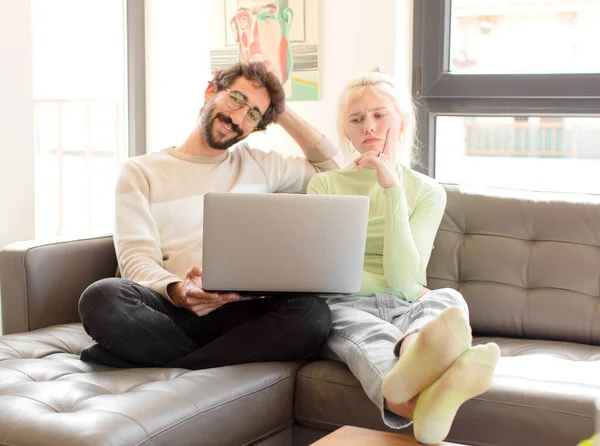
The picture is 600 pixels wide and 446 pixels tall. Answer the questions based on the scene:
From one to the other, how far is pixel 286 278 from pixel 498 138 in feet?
4.83

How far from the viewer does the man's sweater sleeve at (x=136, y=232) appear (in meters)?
2.17

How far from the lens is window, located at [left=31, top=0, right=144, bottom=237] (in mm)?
3602

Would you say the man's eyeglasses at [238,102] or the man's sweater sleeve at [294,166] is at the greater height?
the man's eyeglasses at [238,102]

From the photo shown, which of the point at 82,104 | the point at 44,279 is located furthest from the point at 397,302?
the point at 82,104

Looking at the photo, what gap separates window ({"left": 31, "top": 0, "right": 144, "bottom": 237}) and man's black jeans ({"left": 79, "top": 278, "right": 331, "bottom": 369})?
172 centimetres

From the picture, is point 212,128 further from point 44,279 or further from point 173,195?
point 44,279

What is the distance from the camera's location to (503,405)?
172 cm

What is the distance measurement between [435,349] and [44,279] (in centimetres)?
132

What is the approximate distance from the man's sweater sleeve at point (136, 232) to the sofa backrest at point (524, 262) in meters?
0.82

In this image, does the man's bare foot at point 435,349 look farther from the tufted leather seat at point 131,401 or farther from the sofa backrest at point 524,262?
the sofa backrest at point 524,262

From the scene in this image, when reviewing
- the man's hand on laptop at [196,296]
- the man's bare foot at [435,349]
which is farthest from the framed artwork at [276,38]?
the man's bare foot at [435,349]

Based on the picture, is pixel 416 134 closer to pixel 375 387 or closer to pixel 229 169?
pixel 229 169

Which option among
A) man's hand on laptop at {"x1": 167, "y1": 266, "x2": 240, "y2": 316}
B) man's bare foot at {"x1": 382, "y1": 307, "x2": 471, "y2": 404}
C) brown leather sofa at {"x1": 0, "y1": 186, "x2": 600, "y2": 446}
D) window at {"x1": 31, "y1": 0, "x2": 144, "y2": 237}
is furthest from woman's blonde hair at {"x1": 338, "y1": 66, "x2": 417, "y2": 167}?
window at {"x1": 31, "y1": 0, "x2": 144, "y2": 237}

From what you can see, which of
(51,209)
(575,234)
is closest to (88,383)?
(575,234)
